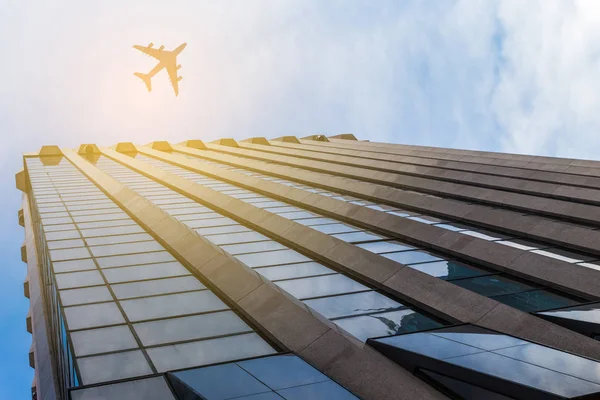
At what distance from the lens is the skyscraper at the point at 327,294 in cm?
1374

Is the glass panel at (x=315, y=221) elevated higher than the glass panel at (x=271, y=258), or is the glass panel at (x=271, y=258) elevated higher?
the glass panel at (x=315, y=221)

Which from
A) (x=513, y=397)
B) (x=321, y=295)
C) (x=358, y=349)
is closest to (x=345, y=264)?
(x=321, y=295)

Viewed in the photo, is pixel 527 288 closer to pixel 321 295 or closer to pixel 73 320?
pixel 321 295

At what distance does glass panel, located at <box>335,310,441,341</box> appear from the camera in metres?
17.3

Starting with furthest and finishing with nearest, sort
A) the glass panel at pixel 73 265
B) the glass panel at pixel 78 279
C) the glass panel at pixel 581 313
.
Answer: the glass panel at pixel 73 265 < the glass panel at pixel 78 279 < the glass panel at pixel 581 313

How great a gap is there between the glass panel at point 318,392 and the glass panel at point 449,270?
29.0ft

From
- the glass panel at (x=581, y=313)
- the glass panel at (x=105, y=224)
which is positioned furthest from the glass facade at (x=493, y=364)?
the glass panel at (x=105, y=224)

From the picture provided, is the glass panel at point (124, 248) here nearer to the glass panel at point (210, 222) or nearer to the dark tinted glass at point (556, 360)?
the glass panel at point (210, 222)

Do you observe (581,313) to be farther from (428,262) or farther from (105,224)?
(105,224)

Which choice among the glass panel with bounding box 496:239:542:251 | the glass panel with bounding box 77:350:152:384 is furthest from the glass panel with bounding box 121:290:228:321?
the glass panel with bounding box 496:239:542:251

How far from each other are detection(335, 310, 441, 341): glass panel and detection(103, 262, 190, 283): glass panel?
22.7 feet

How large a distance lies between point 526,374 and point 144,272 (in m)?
13.7

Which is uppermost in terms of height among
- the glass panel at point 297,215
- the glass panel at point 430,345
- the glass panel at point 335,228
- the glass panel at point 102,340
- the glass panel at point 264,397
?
the glass panel at point 297,215

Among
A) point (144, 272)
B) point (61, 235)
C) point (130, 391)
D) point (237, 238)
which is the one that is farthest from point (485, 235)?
point (61, 235)
